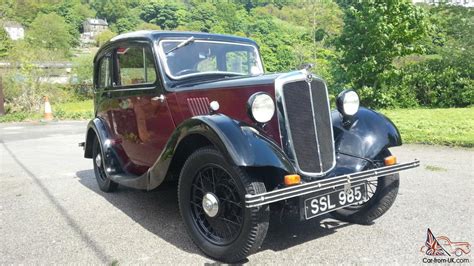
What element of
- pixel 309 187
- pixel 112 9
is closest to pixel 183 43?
pixel 309 187

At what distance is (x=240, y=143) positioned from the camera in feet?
9.23

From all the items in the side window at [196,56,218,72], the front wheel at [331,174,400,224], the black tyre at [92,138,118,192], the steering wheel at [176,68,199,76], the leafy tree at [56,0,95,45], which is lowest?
the black tyre at [92,138,118,192]

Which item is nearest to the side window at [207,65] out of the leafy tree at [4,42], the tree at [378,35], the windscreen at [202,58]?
the windscreen at [202,58]

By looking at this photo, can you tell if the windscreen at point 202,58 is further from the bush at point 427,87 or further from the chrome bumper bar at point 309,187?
the bush at point 427,87

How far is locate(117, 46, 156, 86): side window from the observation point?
4.14 m

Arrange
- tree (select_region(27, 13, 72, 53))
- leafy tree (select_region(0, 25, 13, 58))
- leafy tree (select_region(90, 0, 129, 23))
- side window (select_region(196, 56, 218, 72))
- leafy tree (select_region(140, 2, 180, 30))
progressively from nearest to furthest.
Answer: side window (select_region(196, 56, 218, 72)) → leafy tree (select_region(0, 25, 13, 58)) → leafy tree (select_region(140, 2, 180, 30)) → tree (select_region(27, 13, 72, 53)) → leafy tree (select_region(90, 0, 129, 23))

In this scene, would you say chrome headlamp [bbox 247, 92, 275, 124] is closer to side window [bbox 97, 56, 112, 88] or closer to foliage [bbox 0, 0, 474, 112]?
side window [bbox 97, 56, 112, 88]

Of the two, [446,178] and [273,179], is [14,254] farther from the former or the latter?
[446,178]

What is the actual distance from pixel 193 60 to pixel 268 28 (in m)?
37.9

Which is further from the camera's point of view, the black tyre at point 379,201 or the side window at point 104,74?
the side window at point 104,74

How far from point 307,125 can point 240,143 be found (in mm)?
695

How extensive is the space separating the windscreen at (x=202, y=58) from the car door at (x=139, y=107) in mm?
176

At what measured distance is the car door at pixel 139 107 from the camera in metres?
4.02

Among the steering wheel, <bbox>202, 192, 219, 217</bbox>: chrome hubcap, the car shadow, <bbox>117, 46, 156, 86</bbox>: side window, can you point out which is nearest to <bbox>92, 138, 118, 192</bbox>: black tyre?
the car shadow
